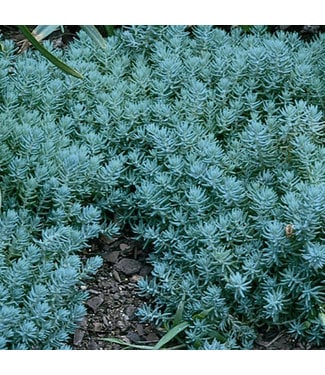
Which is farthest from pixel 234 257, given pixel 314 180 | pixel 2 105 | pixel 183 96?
pixel 2 105

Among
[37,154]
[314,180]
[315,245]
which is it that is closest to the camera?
[315,245]

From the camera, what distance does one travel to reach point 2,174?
234cm

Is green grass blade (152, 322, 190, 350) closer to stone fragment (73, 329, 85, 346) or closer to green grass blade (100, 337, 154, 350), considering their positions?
green grass blade (100, 337, 154, 350)

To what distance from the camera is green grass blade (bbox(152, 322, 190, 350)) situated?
6.63 ft

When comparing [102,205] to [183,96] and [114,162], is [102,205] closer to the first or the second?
[114,162]

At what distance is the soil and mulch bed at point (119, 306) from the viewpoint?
209cm

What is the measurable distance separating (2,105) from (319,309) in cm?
116

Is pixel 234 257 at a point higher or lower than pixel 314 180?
lower

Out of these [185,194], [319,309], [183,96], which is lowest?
[319,309]

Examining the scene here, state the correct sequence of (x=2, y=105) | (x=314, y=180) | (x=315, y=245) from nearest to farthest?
1. (x=315, y=245)
2. (x=314, y=180)
3. (x=2, y=105)

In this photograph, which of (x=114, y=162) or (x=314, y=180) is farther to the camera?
(x=114, y=162)

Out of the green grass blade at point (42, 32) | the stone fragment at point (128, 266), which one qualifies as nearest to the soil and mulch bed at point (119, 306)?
the stone fragment at point (128, 266)

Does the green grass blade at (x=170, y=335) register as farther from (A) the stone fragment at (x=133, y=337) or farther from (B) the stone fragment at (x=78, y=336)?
(B) the stone fragment at (x=78, y=336)

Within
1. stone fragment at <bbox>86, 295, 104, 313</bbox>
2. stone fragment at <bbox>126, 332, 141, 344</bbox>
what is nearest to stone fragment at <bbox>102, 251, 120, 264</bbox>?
stone fragment at <bbox>86, 295, 104, 313</bbox>
